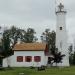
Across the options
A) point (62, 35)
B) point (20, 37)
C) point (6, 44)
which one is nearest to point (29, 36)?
point (20, 37)

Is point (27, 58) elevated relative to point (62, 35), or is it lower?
lower

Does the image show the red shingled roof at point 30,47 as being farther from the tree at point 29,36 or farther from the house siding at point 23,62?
the tree at point 29,36

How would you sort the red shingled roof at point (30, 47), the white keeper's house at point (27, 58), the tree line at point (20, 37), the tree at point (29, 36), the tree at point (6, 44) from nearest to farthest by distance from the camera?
the white keeper's house at point (27, 58) → the red shingled roof at point (30, 47) → the tree at point (6, 44) → the tree line at point (20, 37) → the tree at point (29, 36)

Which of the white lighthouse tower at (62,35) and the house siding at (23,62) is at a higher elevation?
the white lighthouse tower at (62,35)

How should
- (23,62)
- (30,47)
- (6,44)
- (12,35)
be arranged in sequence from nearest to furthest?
1. (23,62)
2. (30,47)
3. (6,44)
4. (12,35)

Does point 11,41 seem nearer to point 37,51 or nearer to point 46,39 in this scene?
point 46,39

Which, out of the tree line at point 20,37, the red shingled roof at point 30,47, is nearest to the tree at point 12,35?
the tree line at point 20,37

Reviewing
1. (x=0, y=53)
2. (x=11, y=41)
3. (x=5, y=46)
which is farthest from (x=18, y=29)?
(x=0, y=53)

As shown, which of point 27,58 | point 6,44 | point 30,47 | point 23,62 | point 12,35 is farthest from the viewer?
point 12,35

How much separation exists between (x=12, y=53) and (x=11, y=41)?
665 inches

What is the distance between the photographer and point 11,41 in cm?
8988

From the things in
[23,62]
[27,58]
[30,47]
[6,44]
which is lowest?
[23,62]

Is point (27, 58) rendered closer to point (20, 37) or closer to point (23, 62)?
point (23, 62)

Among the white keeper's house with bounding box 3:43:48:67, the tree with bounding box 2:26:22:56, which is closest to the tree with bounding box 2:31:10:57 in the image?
the tree with bounding box 2:26:22:56
